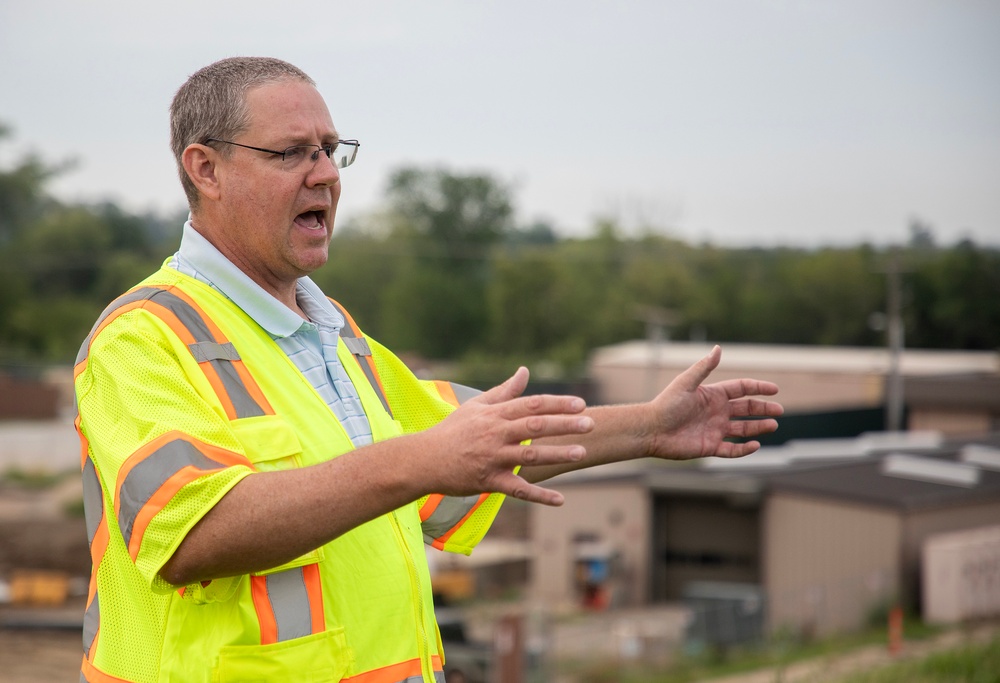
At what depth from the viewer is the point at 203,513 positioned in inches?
63.9

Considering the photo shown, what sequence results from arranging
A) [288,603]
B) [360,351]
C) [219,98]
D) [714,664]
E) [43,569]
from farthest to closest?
[43,569]
[714,664]
[360,351]
[219,98]
[288,603]

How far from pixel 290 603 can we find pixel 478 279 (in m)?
77.5

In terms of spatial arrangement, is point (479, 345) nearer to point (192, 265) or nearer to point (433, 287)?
point (433, 287)

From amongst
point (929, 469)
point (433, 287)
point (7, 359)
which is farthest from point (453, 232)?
point (929, 469)

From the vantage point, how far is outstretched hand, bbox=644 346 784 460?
8.25 ft

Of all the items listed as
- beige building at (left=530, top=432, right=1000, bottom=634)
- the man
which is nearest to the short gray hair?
the man

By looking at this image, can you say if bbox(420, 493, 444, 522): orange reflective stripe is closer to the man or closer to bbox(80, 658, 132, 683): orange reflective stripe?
the man

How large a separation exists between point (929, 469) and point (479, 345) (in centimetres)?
5209

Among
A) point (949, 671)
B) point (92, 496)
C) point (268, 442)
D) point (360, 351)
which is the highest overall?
point (360, 351)

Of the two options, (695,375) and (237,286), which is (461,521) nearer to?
(695,375)

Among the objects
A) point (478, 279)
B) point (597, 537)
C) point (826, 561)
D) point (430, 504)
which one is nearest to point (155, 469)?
point (430, 504)

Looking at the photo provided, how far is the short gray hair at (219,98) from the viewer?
1979 mm

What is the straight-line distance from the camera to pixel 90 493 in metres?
1.94

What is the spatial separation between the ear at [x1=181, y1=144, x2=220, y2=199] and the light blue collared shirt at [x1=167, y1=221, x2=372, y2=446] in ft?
0.34
